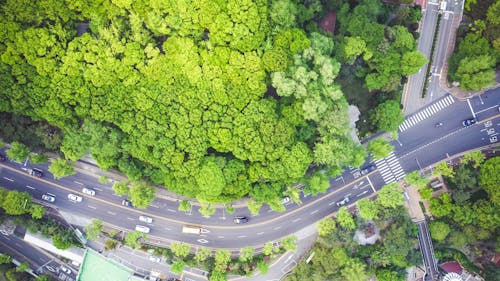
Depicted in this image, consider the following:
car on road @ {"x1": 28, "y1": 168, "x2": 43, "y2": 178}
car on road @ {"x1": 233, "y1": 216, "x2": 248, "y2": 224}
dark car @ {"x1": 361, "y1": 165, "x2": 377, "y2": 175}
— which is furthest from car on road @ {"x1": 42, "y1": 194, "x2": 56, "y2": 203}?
dark car @ {"x1": 361, "y1": 165, "x2": 377, "y2": 175}

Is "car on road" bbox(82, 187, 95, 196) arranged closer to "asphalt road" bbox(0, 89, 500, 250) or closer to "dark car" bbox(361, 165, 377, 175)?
"asphalt road" bbox(0, 89, 500, 250)

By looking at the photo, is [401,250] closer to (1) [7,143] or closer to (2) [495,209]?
(2) [495,209]

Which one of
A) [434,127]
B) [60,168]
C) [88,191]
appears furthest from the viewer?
[88,191]

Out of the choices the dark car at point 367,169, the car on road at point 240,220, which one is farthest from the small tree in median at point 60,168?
the dark car at point 367,169

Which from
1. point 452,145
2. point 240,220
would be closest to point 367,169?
point 452,145

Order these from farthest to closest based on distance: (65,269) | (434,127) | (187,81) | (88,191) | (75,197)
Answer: (65,269)
(75,197)
(88,191)
(434,127)
(187,81)

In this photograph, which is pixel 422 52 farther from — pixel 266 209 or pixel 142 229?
pixel 142 229

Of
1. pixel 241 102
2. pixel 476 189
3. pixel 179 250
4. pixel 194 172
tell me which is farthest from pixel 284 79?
pixel 476 189

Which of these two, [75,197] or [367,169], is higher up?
[367,169]
